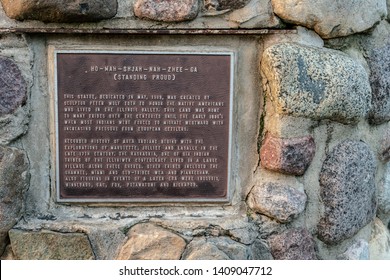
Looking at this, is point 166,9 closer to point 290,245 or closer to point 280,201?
point 280,201

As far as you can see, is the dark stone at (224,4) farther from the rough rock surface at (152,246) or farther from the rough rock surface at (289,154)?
the rough rock surface at (152,246)

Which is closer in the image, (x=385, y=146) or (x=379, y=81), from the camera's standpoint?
(x=379, y=81)

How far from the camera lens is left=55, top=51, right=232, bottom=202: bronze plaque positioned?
219 cm

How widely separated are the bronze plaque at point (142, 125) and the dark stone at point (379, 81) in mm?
690

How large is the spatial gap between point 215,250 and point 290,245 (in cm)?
34

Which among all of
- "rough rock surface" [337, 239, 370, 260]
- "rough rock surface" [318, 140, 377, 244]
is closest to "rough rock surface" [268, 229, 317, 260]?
"rough rock surface" [318, 140, 377, 244]

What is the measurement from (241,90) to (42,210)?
1.04 meters

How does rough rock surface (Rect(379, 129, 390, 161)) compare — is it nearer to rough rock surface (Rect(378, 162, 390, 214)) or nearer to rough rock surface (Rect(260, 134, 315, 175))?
rough rock surface (Rect(378, 162, 390, 214))

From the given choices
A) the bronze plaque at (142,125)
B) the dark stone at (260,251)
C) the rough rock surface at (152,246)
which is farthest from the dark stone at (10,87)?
the dark stone at (260,251)

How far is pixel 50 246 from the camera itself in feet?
7.15

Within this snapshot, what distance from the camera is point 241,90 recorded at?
88.2 inches

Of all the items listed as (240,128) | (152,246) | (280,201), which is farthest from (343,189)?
(152,246)
